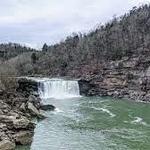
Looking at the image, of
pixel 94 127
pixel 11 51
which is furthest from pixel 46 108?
pixel 11 51

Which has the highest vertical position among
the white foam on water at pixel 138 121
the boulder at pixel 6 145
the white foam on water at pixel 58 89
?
the white foam on water at pixel 58 89

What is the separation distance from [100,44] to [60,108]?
145ft

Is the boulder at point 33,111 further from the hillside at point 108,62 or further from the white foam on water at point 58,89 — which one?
the white foam on water at point 58,89

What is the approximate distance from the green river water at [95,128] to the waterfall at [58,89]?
10.2 metres

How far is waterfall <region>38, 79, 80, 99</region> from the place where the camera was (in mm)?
75000

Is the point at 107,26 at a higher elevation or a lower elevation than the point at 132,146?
higher

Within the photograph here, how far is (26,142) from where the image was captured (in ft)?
122

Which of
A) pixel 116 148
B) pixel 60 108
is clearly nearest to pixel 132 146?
pixel 116 148

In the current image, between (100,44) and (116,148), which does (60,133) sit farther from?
(100,44)

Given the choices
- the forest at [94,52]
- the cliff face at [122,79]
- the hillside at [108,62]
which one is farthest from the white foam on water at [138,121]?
the forest at [94,52]

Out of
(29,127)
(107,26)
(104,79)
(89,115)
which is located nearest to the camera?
(29,127)

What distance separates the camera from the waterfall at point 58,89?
75.0 m

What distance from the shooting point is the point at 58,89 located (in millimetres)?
76250

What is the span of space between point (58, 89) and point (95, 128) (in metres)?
32.2
